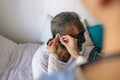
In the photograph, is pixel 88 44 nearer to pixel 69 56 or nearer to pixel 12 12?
pixel 69 56

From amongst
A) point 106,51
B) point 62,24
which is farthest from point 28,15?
point 106,51

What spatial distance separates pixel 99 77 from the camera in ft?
1.53

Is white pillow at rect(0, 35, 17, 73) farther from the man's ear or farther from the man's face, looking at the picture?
the man's ear

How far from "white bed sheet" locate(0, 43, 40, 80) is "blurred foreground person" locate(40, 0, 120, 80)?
4.82 feet

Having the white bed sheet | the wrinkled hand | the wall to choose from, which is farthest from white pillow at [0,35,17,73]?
the wrinkled hand

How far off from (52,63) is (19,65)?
0.52 m

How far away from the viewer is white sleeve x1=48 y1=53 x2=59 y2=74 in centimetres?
165

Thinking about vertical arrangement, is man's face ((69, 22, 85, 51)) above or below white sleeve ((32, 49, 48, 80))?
above

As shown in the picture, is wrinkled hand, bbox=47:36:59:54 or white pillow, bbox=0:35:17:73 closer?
wrinkled hand, bbox=47:36:59:54

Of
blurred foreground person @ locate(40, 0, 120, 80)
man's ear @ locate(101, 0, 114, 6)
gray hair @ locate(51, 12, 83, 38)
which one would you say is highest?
man's ear @ locate(101, 0, 114, 6)

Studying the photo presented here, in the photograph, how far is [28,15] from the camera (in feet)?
8.68

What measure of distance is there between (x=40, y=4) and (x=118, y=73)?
220 cm

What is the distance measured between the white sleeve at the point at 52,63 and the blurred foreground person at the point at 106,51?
44.4 inches

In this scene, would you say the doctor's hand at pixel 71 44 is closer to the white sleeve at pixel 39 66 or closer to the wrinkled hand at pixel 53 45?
the wrinkled hand at pixel 53 45
